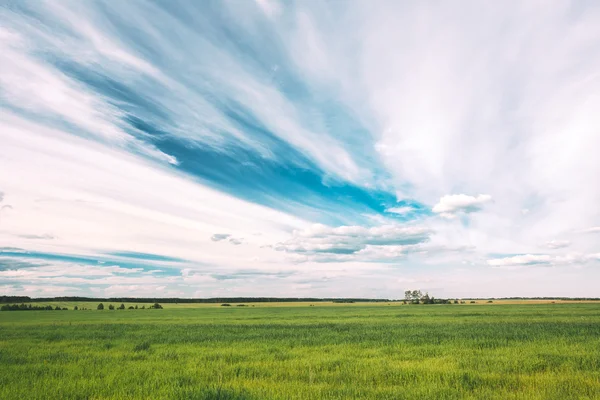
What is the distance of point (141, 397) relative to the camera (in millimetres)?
8555

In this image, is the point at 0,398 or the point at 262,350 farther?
the point at 262,350

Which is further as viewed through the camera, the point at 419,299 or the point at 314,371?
the point at 419,299

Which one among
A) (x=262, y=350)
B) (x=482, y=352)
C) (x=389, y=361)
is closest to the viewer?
(x=389, y=361)

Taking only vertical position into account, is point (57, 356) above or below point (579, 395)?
below

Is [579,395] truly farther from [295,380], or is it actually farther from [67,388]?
[67,388]

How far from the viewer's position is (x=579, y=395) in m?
8.30

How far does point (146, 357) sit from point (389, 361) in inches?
400

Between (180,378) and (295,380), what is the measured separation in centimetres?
358

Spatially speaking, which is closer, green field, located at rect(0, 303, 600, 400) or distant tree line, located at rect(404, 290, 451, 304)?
green field, located at rect(0, 303, 600, 400)

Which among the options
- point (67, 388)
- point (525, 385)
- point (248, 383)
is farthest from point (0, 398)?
point (525, 385)

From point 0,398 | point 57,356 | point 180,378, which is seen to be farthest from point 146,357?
point 0,398

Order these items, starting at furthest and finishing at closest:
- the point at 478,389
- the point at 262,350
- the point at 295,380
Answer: the point at 262,350 < the point at 295,380 < the point at 478,389

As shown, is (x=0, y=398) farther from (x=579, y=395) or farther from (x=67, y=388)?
(x=579, y=395)

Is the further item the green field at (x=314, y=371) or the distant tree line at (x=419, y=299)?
the distant tree line at (x=419, y=299)
